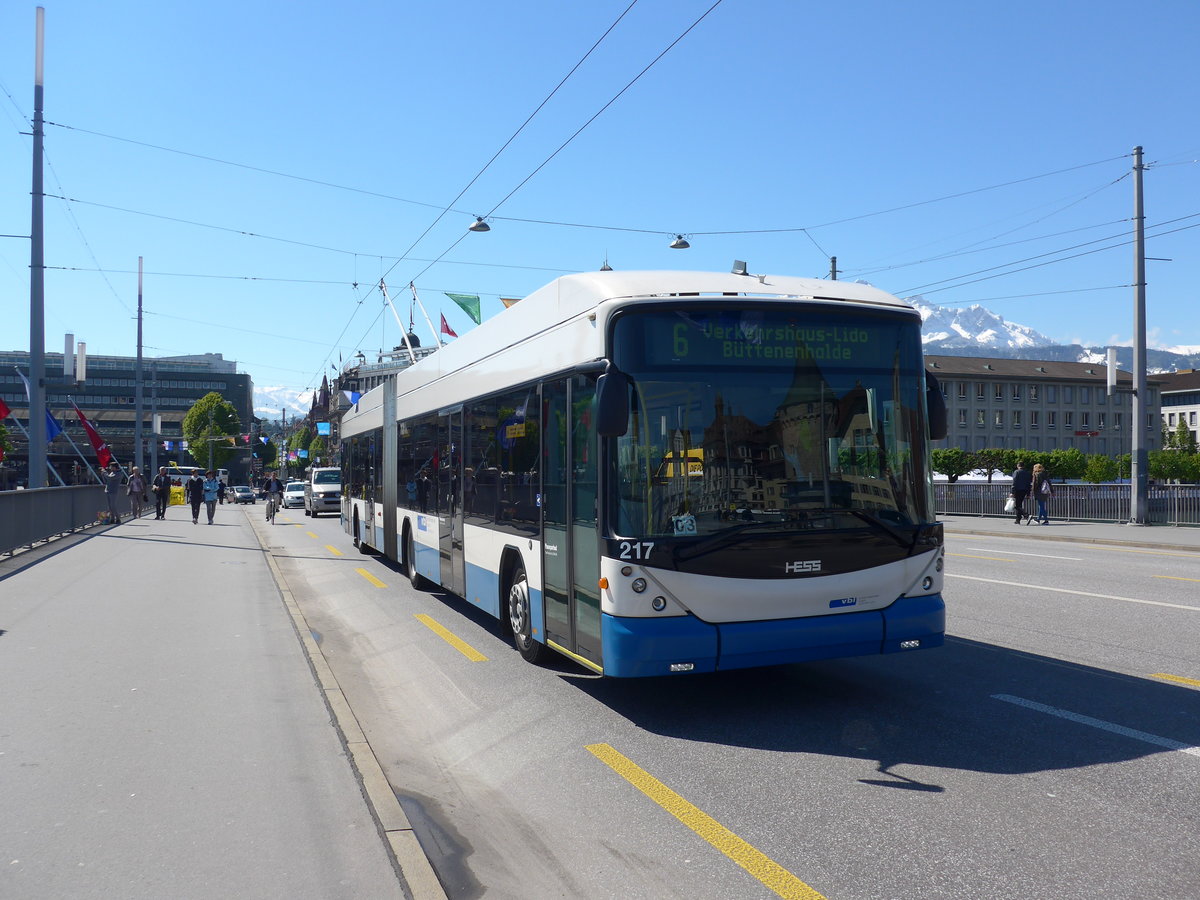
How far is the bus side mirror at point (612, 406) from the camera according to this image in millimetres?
6238

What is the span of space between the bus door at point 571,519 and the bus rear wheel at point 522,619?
1.95ft

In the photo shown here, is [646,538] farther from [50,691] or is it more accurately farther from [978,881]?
[50,691]

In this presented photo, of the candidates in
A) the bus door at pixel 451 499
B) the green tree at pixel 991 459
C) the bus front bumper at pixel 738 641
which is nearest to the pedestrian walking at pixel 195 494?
the bus door at pixel 451 499

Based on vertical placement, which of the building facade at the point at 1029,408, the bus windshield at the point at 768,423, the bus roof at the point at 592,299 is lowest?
the bus windshield at the point at 768,423

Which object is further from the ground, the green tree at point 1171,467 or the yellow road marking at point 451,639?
the green tree at point 1171,467

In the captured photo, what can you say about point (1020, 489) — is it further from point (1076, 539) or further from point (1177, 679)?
point (1177, 679)

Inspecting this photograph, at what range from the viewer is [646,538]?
21.0 ft

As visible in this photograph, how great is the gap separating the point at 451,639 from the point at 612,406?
4645 mm

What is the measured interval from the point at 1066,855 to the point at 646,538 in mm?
2891

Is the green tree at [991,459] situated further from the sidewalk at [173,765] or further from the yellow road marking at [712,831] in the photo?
the yellow road marking at [712,831]

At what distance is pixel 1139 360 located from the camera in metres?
27.8

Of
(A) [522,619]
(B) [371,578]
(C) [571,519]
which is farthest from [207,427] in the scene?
(C) [571,519]

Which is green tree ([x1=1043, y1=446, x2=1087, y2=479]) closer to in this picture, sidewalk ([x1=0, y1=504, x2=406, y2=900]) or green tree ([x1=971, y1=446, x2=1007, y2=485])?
green tree ([x1=971, y1=446, x2=1007, y2=485])

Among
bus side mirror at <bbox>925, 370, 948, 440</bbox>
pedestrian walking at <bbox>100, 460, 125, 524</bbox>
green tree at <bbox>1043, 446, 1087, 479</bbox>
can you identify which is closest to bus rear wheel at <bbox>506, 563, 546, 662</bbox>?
bus side mirror at <bbox>925, 370, 948, 440</bbox>
